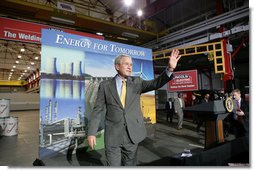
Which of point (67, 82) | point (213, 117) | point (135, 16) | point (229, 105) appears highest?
point (135, 16)

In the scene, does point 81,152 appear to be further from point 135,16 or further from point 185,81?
point 135,16

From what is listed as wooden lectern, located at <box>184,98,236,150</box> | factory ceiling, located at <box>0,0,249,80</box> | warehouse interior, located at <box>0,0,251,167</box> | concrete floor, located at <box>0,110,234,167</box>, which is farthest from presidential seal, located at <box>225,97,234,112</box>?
factory ceiling, located at <box>0,0,249,80</box>

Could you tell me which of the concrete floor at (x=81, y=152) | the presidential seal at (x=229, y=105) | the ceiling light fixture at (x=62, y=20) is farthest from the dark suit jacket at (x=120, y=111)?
the ceiling light fixture at (x=62, y=20)

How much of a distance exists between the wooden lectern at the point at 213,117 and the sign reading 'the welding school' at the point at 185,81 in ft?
13.5

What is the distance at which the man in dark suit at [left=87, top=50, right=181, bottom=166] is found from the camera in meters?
1.37

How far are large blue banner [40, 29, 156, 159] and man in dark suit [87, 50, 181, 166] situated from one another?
5.05 feet

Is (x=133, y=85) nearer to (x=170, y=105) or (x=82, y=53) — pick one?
(x=82, y=53)

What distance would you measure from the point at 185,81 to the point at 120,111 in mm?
4856

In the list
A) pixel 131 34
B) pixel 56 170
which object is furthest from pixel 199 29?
pixel 56 170

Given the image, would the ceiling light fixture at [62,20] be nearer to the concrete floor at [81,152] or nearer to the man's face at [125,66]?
the concrete floor at [81,152]

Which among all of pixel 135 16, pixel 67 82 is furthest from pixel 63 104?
pixel 135 16

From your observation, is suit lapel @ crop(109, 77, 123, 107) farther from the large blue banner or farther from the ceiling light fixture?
the ceiling light fixture

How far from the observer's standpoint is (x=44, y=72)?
2654 millimetres

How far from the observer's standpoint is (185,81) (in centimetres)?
581
